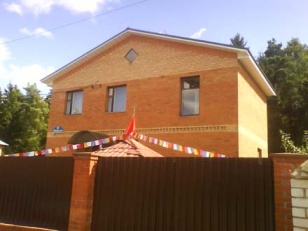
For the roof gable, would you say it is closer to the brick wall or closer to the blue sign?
the blue sign

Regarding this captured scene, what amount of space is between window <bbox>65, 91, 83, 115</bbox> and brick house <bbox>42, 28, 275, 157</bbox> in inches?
2.0

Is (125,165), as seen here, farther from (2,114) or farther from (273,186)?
(2,114)

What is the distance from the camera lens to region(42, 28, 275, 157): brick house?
12.7 m

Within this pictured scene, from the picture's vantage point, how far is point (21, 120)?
37094 mm

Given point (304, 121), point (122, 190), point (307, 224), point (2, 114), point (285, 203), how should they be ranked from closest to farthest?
1. point (307, 224)
2. point (285, 203)
3. point (122, 190)
4. point (304, 121)
5. point (2, 114)

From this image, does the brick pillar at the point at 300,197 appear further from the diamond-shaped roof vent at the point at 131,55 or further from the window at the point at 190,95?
the diamond-shaped roof vent at the point at 131,55

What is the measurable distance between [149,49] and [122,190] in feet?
32.7

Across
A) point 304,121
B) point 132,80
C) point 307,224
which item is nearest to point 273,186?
point 307,224

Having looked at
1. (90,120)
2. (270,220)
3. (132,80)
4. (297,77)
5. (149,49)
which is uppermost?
(297,77)

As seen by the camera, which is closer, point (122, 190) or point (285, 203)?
point (285, 203)

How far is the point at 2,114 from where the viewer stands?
118 feet

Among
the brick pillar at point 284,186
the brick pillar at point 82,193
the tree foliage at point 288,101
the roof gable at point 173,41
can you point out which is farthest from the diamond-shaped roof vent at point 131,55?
the tree foliage at point 288,101

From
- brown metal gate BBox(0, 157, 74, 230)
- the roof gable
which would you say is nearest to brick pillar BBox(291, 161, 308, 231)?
brown metal gate BBox(0, 157, 74, 230)

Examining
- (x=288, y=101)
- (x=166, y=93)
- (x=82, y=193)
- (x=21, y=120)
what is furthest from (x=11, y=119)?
(x=82, y=193)
